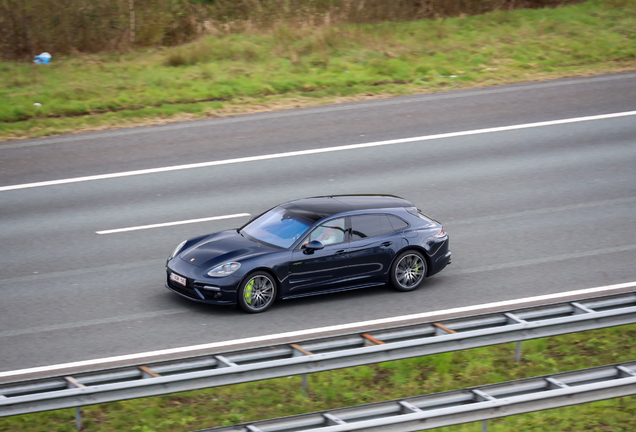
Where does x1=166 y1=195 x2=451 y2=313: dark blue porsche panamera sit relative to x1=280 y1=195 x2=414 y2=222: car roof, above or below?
below

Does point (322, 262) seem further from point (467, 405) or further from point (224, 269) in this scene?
point (467, 405)

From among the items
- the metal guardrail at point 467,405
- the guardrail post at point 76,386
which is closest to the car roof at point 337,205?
the metal guardrail at point 467,405

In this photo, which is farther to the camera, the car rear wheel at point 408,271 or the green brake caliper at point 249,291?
the car rear wheel at point 408,271

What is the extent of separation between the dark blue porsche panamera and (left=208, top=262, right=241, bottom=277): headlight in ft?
0.04

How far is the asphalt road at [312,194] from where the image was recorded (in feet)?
36.8

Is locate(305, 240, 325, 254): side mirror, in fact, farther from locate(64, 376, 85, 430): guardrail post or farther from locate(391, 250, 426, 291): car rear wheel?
locate(64, 376, 85, 430): guardrail post

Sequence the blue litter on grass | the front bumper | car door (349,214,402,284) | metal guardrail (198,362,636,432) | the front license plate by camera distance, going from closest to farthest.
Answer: metal guardrail (198,362,636,432)
the front bumper
the front license plate
car door (349,214,402,284)
the blue litter on grass

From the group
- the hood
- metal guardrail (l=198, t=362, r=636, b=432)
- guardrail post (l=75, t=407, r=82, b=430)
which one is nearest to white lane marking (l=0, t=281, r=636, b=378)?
the hood

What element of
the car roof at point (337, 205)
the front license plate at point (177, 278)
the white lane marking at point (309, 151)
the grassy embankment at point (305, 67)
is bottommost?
the front license plate at point (177, 278)

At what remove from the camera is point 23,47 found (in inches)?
924

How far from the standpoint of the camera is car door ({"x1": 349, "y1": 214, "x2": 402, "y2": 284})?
11.9 meters

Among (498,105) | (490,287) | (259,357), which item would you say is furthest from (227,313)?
(498,105)

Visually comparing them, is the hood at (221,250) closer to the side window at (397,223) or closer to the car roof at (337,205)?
the car roof at (337,205)

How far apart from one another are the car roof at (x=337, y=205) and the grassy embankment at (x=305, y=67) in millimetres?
8447
